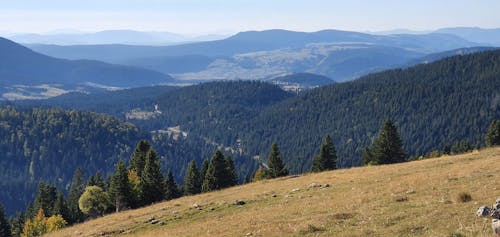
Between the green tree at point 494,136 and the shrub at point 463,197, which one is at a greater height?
the shrub at point 463,197

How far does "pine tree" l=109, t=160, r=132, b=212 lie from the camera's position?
69.6m

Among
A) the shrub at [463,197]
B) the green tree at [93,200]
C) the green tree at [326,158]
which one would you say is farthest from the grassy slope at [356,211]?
the green tree at [326,158]

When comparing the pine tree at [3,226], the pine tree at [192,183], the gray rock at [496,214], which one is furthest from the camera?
the pine tree at [192,183]

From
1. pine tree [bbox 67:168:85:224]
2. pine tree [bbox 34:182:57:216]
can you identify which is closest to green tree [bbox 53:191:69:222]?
pine tree [bbox 67:168:85:224]

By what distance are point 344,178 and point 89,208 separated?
43.9 metres

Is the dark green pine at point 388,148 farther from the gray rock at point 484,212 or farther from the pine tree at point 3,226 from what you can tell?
the pine tree at point 3,226

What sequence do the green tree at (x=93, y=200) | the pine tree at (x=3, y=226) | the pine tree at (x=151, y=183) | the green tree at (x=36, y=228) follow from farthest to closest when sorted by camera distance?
the pine tree at (x=3, y=226) → the pine tree at (x=151, y=183) → the green tree at (x=93, y=200) → the green tree at (x=36, y=228)

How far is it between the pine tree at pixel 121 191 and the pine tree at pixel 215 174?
15663mm

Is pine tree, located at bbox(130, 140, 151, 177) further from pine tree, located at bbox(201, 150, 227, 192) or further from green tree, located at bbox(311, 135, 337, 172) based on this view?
green tree, located at bbox(311, 135, 337, 172)

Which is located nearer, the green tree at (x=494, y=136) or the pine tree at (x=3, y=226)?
the pine tree at (x=3, y=226)

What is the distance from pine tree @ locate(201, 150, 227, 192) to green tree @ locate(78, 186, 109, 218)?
17196 mm

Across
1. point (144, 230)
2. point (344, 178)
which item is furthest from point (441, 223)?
point (344, 178)

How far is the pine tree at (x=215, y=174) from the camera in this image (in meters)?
82.9

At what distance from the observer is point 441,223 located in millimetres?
22047
